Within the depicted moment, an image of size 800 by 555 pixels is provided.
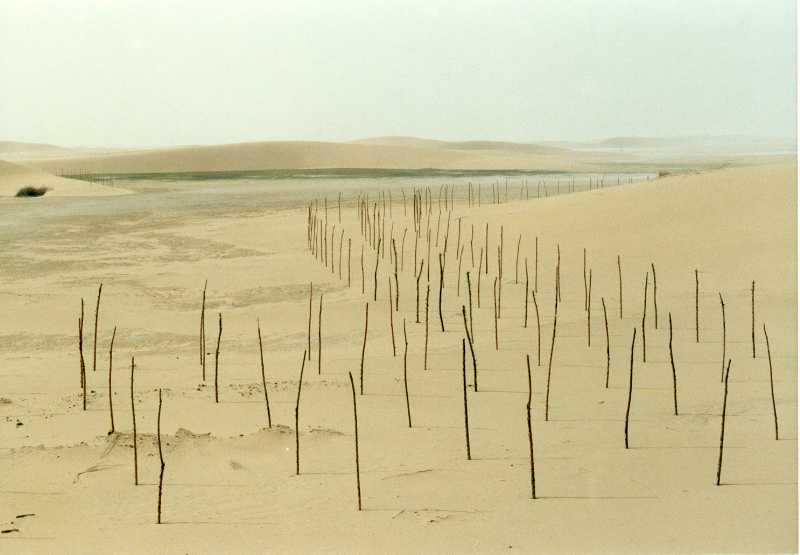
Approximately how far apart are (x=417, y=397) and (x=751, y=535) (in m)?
1.66

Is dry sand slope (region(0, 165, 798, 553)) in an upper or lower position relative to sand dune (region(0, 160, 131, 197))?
lower

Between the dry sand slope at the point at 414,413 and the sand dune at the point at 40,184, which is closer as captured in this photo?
the dry sand slope at the point at 414,413

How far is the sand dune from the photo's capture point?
1705 centimetres

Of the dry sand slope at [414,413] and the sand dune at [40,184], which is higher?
the sand dune at [40,184]

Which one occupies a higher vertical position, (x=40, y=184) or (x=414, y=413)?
(x=40, y=184)

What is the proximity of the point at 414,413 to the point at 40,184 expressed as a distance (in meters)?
16.5

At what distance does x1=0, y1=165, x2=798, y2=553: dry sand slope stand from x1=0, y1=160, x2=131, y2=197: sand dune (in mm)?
10776

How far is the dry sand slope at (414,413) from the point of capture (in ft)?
8.14

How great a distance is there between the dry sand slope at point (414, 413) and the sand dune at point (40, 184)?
35.4 ft

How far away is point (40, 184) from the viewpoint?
17609mm

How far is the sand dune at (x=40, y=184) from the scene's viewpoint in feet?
55.9

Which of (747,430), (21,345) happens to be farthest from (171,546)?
(21,345)

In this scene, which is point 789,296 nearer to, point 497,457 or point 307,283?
point 497,457

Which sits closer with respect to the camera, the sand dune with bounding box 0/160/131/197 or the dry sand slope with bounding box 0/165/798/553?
the dry sand slope with bounding box 0/165/798/553
